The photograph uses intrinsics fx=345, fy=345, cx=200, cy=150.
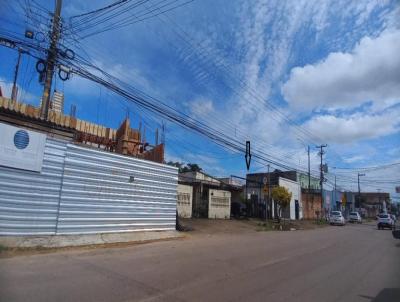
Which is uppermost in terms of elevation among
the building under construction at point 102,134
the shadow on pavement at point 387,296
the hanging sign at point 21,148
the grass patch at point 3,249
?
the building under construction at point 102,134

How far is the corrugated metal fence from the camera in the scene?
11.8 metres

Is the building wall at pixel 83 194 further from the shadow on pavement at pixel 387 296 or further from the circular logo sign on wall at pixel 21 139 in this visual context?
the shadow on pavement at pixel 387 296

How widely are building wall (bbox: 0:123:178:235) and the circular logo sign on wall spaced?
0.80m

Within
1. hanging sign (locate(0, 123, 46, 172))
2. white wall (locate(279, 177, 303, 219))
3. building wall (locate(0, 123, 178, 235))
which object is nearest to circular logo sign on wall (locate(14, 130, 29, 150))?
hanging sign (locate(0, 123, 46, 172))

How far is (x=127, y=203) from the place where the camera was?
Answer: 1581 centimetres

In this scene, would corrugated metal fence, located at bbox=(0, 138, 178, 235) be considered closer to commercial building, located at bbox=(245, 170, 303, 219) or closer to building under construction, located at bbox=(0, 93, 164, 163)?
building under construction, located at bbox=(0, 93, 164, 163)

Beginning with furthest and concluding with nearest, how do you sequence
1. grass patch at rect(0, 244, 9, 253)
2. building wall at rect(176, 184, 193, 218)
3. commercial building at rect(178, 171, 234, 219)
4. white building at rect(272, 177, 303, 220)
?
1. white building at rect(272, 177, 303, 220)
2. commercial building at rect(178, 171, 234, 219)
3. building wall at rect(176, 184, 193, 218)
4. grass patch at rect(0, 244, 9, 253)

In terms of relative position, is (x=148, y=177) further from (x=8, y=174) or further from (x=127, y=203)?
(x=8, y=174)

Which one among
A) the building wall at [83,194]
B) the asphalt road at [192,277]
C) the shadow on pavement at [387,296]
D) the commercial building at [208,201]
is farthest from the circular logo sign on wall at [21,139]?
the commercial building at [208,201]

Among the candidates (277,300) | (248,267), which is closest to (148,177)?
(248,267)

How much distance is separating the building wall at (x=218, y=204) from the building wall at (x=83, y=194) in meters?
10.7

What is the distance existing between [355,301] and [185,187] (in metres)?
19.9

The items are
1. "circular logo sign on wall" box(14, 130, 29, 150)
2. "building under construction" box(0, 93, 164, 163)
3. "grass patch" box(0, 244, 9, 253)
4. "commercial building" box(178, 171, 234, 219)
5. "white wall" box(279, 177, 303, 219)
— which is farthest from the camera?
"white wall" box(279, 177, 303, 219)

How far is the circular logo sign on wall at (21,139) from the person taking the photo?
38.6 feet
